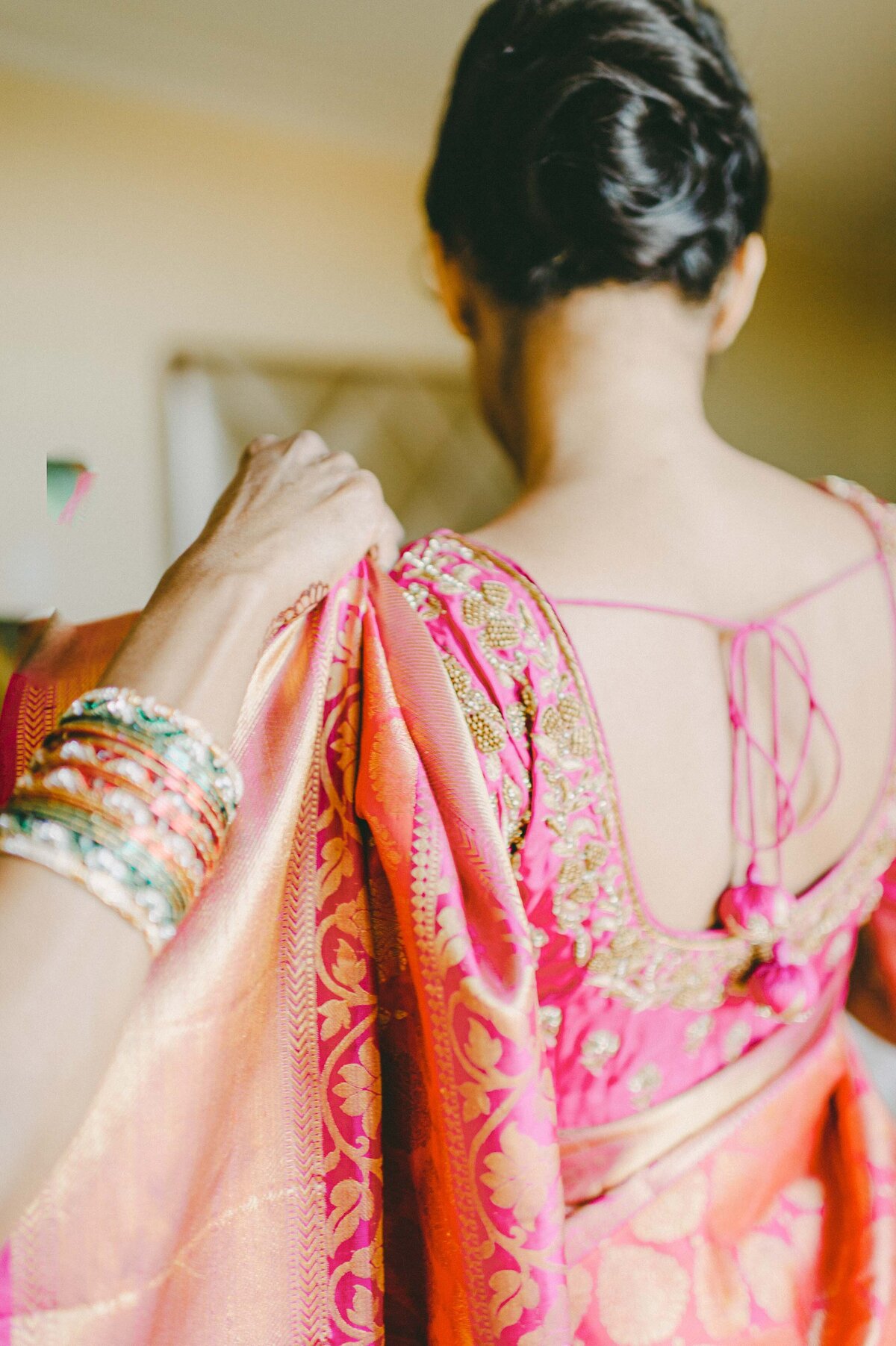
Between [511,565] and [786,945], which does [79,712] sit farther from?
[786,945]

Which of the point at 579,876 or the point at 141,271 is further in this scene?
the point at 141,271

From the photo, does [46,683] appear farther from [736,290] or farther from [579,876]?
[736,290]

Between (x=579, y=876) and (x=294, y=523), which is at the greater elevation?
(x=294, y=523)

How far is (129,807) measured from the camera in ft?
1.10

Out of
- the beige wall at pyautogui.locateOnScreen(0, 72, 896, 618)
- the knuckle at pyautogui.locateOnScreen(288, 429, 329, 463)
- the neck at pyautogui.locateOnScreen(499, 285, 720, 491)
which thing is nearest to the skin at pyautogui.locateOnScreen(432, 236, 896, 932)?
the neck at pyautogui.locateOnScreen(499, 285, 720, 491)

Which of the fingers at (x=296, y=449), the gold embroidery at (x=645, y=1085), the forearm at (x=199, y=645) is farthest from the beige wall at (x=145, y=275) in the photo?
the gold embroidery at (x=645, y=1085)

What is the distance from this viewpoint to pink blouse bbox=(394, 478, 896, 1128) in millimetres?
440

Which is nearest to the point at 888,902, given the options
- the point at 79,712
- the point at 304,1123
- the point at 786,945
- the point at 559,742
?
the point at 786,945

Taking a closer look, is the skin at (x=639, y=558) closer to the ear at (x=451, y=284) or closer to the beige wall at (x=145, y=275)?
the ear at (x=451, y=284)

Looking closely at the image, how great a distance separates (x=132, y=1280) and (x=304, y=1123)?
0.30 ft

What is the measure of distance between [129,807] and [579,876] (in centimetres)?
23

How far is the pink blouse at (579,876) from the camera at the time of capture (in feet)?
1.44

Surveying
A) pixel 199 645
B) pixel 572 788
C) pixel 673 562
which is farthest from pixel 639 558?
pixel 199 645

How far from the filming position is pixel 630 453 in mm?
516
